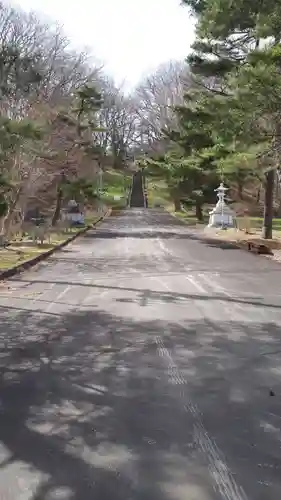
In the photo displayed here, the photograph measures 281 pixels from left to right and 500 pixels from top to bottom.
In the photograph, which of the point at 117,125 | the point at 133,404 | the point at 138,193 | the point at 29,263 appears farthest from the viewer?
the point at 117,125

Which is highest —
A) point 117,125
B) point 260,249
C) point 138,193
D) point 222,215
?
point 117,125

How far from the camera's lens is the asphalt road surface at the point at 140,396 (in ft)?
13.1

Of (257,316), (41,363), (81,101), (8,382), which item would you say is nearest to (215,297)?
(257,316)

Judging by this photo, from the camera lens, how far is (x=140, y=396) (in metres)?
5.82

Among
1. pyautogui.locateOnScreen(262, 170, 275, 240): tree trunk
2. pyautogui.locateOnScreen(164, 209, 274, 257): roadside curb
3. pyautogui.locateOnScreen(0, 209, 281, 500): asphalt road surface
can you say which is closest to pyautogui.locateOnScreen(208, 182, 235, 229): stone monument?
pyautogui.locateOnScreen(164, 209, 274, 257): roadside curb

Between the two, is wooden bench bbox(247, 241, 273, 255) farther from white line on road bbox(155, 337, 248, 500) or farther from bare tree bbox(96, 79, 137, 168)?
bare tree bbox(96, 79, 137, 168)

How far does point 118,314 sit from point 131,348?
110 inches

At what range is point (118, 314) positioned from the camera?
10703 millimetres

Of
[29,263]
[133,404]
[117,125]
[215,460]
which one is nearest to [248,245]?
[29,263]

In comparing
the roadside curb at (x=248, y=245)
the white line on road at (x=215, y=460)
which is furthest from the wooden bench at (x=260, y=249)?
the white line on road at (x=215, y=460)

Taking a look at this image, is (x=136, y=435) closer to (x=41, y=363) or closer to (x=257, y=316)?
(x=41, y=363)

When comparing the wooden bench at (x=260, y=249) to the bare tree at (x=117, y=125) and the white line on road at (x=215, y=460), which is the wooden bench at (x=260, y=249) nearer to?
the white line on road at (x=215, y=460)

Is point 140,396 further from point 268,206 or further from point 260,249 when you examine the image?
point 268,206

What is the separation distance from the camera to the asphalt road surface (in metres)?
3.99
